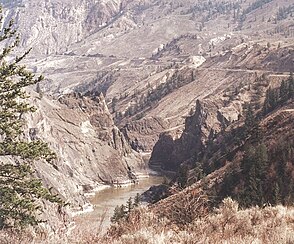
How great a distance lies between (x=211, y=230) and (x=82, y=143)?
111m

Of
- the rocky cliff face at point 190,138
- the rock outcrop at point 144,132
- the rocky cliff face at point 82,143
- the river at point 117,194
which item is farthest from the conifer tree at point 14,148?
the rock outcrop at point 144,132

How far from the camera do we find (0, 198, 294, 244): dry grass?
31.7 ft

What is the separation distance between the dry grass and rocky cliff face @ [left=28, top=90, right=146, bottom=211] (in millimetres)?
78066

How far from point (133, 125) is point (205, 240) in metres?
155

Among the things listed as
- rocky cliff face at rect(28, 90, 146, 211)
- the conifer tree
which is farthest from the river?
the conifer tree

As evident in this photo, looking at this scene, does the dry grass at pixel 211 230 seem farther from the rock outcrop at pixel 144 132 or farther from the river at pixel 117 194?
the rock outcrop at pixel 144 132

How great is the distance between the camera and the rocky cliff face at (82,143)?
105 m

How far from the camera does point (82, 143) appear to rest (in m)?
120

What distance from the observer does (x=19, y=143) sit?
23188 mm

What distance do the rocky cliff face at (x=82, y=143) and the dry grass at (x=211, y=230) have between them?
78066 mm

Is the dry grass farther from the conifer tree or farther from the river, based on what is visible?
the river

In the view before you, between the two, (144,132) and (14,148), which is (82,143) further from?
(14,148)

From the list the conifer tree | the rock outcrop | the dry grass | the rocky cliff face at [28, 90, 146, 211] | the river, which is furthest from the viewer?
the rock outcrop

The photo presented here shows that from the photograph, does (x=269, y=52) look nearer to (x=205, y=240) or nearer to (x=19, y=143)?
(x=19, y=143)
